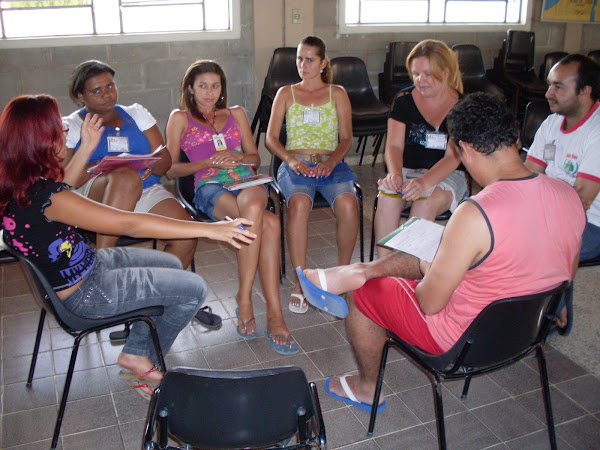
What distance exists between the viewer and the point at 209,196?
9.37 ft

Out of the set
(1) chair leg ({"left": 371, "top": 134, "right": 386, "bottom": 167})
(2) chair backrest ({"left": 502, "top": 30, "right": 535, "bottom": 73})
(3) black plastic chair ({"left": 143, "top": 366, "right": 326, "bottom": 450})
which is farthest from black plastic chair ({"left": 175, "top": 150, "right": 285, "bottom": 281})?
(2) chair backrest ({"left": 502, "top": 30, "right": 535, "bottom": 73})

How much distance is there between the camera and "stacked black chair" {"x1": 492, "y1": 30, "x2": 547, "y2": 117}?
555 centimetres

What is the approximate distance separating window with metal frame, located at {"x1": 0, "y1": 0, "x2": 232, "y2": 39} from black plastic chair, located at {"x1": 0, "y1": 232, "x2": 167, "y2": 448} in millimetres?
3174

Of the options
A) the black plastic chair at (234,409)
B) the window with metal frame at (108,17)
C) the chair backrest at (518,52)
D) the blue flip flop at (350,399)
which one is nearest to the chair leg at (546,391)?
the blue flip flop at (350,399)

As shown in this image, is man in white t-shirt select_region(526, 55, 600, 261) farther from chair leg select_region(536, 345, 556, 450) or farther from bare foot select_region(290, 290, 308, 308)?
bare foot select_region(290, 290, 308, 308)

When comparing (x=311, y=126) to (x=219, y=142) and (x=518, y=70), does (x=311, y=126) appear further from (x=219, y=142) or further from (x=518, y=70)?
(x=518, y=70)

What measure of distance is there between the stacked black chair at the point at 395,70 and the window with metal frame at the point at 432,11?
1.42 ft

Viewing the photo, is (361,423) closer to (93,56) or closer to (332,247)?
(332,247)

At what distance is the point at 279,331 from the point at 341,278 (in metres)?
0.75

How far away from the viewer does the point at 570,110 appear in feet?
8.30

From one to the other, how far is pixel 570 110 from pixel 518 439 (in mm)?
1437

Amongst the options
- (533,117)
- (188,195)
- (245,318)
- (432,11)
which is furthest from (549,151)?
(432,11)

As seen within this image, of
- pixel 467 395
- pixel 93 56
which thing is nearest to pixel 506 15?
pixel 93 56

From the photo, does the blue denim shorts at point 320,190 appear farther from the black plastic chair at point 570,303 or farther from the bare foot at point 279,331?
the black plastic chair at point 570,303
